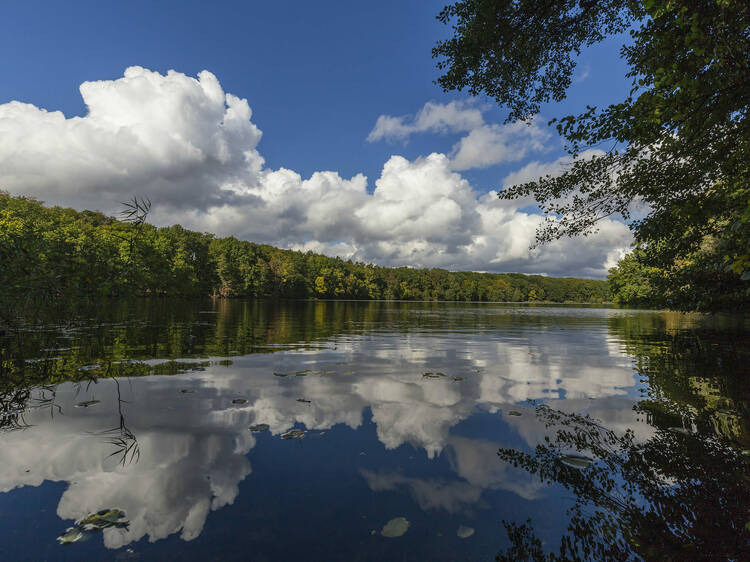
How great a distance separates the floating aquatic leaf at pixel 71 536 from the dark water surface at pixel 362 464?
2cm

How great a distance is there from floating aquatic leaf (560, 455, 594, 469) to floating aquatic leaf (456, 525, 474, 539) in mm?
2503

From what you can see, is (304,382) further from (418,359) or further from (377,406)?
(418,359)

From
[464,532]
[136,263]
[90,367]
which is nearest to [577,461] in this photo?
[464,532]

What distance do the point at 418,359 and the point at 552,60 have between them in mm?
12809

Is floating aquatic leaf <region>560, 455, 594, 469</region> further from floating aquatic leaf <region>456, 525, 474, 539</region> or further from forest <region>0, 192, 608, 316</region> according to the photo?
forest <region>0, 192, 608, 316</region>

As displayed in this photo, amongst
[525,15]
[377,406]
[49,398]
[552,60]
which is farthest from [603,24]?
[49,398]

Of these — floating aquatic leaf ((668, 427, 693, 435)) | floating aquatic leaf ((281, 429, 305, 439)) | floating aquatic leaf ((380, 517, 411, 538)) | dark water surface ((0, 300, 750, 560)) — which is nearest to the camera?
dark water surface ((0, 300, 750, 560))

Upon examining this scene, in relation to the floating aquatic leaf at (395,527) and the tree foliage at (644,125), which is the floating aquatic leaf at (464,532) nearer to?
the floating aquatic leaf at (395,527)

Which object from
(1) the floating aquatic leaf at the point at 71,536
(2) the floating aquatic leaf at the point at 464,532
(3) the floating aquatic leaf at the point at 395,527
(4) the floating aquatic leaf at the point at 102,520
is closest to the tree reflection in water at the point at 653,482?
(2) the floating aquatic leaf at the point at 464,532

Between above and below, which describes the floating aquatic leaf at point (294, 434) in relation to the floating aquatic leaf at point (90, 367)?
below

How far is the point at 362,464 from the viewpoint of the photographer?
562 centimetres

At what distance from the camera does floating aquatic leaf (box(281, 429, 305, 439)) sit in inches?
258

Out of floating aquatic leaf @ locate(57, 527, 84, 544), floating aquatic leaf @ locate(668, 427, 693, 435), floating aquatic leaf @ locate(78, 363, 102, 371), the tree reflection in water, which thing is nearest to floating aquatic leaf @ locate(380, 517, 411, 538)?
the tree reflection in water

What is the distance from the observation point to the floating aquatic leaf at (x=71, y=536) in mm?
3766
